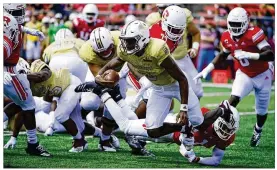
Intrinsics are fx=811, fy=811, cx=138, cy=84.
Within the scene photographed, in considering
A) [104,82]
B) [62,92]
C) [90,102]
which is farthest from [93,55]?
[104,82]

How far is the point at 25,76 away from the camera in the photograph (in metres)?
7.98

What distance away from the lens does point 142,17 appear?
20.6 meters

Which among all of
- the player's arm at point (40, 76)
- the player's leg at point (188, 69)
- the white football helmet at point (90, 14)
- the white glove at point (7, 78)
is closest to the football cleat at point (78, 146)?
the player's arm at point (40, 76)

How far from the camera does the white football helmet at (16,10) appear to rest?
8.55 meters

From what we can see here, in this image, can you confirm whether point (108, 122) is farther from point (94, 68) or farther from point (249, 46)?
point (249, 46)

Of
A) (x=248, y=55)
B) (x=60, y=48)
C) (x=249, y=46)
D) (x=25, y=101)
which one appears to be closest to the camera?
(x=25, y=101)

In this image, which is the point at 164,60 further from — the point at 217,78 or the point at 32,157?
the point at 217,78

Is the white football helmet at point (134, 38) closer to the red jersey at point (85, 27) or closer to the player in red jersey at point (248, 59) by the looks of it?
the player in red jersey at point (248, 59)

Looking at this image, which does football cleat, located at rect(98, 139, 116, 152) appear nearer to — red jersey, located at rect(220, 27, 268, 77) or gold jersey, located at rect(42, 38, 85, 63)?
gold jersey, located at rect(42, 38, 85, 63)

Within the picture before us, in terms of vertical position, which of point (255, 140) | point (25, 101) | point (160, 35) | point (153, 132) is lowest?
point (255, 140)

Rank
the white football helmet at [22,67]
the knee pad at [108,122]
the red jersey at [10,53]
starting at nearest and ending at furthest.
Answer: the red jersey at [10,53] < the white football helmet at [22,67] < the knee pad at [108,122]

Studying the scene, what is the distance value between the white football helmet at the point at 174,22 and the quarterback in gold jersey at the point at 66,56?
146 centimetres

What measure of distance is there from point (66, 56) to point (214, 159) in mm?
2730

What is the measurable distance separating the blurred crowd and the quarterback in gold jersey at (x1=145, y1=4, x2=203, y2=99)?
6828mm
